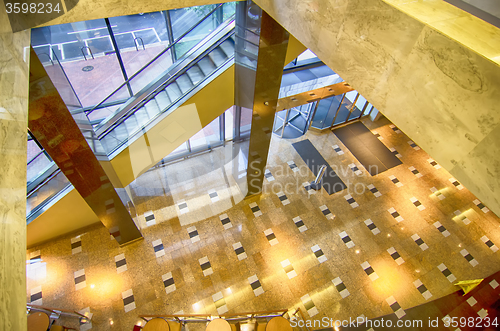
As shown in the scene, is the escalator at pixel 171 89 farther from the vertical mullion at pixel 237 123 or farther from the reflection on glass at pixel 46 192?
the vertical mullion at pixel 237 123

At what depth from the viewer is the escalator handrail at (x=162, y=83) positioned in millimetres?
4535

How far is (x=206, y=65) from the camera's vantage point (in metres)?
4.62

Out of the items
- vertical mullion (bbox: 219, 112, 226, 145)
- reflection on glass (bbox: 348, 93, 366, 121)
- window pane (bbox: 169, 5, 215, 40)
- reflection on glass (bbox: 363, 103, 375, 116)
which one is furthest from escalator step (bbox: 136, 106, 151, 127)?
reflection on glass (bbox: 363, 103, 375, 116)

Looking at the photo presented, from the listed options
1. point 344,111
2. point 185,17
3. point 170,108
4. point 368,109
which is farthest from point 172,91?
point 368,109

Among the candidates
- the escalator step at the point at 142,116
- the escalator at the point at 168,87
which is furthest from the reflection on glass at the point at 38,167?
the escalator step at the point at 142,116

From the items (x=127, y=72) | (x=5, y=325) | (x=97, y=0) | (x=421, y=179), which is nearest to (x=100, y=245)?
(x=127, y=72)

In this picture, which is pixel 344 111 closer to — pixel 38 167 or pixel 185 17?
pixel 185 17

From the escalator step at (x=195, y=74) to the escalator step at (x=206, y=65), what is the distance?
64mm

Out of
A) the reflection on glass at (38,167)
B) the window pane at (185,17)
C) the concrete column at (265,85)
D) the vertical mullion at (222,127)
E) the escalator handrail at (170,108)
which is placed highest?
the vertical mullion at (222,127)

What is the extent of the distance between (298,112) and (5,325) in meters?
8.56

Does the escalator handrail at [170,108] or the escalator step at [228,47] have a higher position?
the escalator step at [228,47]

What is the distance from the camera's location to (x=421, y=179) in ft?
25.2

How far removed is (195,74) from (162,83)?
2.08ft

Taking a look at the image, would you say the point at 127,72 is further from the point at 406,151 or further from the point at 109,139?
the point at 406,151
